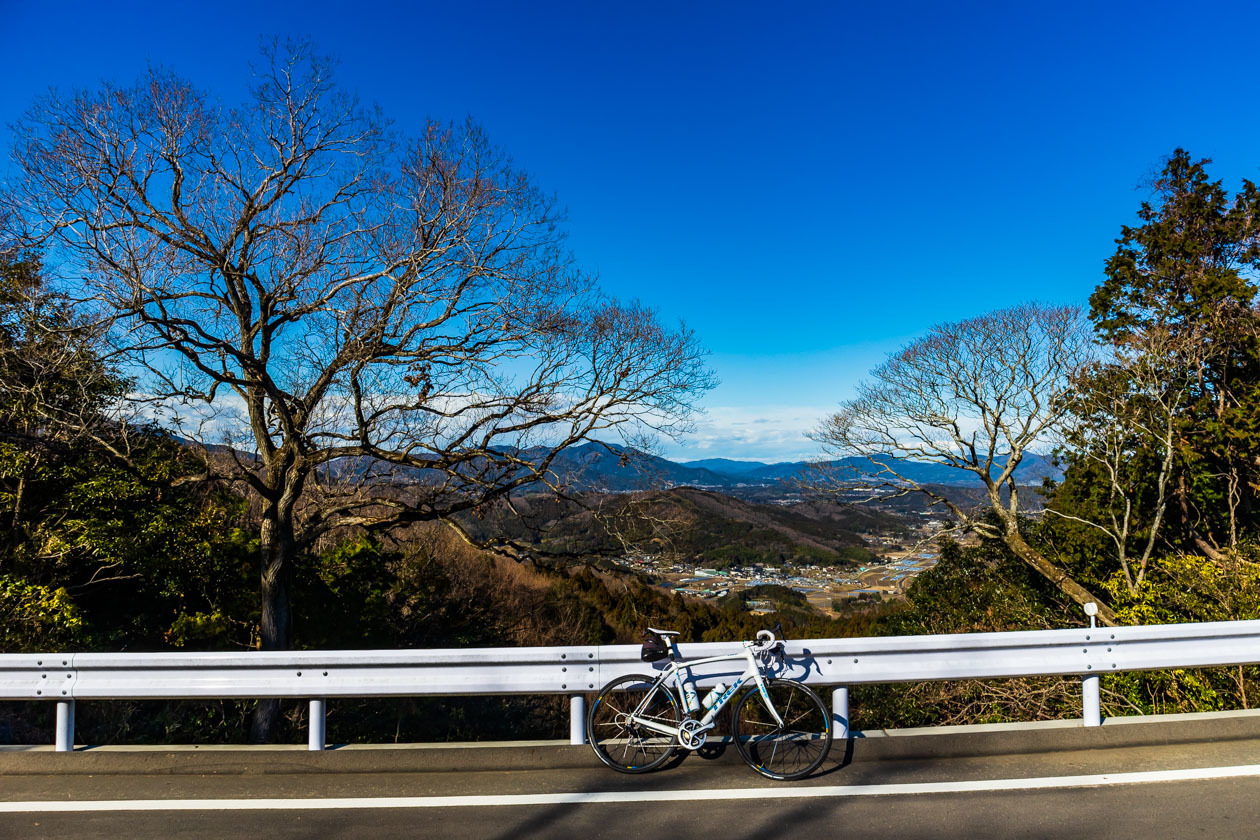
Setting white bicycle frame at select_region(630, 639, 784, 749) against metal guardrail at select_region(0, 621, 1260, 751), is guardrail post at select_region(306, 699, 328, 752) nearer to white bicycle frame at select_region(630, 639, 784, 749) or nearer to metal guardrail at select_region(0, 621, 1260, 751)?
metal guardrail at select_region(0, 621, 1260, 751)

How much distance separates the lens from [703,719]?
4586 millimetres

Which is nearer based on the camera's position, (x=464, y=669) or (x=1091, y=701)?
(x=464, y=669)

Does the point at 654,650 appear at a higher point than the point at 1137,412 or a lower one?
lower

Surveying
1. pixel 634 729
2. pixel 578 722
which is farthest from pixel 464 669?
pixel 634 729

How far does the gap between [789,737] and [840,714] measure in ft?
1.48

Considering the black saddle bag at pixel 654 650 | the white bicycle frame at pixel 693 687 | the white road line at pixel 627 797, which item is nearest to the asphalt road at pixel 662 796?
the white road line at pixel 627 797

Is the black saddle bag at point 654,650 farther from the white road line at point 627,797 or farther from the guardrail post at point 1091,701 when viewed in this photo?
the guardrail post at point 1091,701

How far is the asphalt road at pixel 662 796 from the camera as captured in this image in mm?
3904

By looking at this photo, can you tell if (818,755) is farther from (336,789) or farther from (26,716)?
(26,716)

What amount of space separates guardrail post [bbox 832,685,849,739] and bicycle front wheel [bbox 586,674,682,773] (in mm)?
1019

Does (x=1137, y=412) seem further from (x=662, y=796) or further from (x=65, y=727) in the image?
(x=65, y=727)

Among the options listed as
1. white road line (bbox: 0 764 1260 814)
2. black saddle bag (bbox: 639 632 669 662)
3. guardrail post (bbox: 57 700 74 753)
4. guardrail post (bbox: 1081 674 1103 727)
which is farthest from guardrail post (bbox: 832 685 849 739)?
guardrail post (bbox: 57 700 74 753)

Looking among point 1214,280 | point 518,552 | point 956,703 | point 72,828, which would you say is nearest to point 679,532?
point 518,552

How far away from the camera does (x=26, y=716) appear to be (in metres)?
9.26
